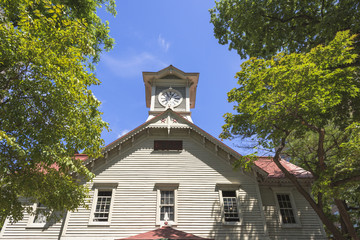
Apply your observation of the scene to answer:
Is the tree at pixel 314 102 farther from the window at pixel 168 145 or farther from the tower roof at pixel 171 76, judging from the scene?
the tower roof at pixel 171 76

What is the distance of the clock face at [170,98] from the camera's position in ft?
67.1

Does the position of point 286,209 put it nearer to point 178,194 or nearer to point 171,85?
point 178,194

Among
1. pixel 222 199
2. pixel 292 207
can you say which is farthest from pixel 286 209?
pixel 222 199

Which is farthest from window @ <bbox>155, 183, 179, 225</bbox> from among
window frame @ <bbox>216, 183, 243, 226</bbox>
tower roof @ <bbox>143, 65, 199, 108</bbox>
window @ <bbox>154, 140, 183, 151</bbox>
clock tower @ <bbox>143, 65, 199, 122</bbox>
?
tower roof @ <bbox>143, 65, 199, 108</bbox>

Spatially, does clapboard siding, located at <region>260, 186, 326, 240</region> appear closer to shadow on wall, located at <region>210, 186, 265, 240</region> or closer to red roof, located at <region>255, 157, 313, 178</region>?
shadow on wall, located at <region>210, 186, 265, 240</region>

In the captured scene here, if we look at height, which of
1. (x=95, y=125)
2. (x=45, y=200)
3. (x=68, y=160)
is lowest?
(x=45, y=200)

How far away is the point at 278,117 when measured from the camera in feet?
35.5

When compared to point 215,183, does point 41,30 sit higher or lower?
higher

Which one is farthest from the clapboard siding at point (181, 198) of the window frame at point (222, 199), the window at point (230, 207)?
the window at point (230, 207)

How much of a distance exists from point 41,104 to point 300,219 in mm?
14658

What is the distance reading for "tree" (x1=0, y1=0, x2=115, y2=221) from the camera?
22.6 ft

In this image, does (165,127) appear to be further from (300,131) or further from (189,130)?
(300,131)

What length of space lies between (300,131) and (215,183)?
5.80 meters

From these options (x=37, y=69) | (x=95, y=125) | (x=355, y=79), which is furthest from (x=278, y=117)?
(x=37, y=69)
